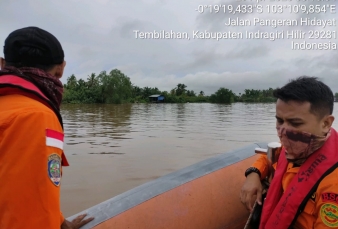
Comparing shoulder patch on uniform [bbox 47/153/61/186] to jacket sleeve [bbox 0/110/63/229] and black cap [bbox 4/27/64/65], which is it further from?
black cap [bbox 4/27/64/65]

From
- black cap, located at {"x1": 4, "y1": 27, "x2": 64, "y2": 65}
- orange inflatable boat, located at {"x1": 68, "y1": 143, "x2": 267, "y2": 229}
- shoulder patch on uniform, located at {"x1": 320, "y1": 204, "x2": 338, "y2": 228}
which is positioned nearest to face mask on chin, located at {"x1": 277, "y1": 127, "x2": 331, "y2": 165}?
shoulder patch on uniform, located at {"x1": 320, "y1": 204, "x2": 338, "y2": 228}

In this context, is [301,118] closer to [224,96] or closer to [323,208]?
[323,208]

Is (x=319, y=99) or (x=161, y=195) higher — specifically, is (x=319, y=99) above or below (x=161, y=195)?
above

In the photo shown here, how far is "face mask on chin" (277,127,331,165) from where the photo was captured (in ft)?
3.97

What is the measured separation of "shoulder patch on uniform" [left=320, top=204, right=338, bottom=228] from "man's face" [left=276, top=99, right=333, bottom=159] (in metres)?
0.29

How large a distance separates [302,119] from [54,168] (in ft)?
3.06

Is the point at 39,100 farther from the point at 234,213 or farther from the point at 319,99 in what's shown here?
the point at 234,213

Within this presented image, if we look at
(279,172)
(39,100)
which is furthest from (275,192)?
(39,100)

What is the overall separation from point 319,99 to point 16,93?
110cm

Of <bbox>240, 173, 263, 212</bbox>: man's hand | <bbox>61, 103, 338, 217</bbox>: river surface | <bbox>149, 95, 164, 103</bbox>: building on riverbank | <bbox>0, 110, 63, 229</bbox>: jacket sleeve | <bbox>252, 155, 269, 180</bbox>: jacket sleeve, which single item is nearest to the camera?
<bbox>0, 110, 63, 229</bbox>: jacket sleeve

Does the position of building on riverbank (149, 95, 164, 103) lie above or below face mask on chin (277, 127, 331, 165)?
below

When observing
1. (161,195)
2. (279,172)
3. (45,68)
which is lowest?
(161,195)

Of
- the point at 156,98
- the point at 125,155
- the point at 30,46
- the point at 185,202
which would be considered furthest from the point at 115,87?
the point at 30,46

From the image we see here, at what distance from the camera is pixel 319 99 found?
121 centimetres
